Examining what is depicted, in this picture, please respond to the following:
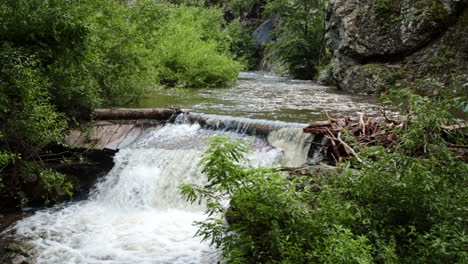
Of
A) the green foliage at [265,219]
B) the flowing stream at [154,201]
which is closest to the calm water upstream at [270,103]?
A: the flowing stream at [154,201]

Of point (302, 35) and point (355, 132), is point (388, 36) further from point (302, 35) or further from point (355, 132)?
point (355, 132)

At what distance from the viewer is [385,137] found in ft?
19.2

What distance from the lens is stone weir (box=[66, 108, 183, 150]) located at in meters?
8.02

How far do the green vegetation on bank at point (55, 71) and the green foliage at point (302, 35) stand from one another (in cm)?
1259

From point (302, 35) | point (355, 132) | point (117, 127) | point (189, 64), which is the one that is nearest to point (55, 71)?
point (117, 127)

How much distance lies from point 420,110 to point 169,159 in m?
5.00

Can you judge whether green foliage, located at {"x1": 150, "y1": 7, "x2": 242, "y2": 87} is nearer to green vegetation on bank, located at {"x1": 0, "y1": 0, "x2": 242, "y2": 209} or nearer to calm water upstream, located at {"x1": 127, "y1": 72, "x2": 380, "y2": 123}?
calm water upstream, located at {"x1": 127, "y1": 72, "x2": 380, "y2": 123}

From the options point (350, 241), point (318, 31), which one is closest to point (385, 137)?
point (350, 241)

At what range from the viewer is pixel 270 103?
1214cm

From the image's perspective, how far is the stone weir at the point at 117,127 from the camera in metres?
8.02

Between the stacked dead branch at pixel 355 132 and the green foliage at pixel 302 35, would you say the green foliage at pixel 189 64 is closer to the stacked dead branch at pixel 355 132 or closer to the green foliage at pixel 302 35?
the green foliage at pixel 302 35

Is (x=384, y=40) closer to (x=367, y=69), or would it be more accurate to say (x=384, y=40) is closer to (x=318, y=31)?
(x=367, y=69)

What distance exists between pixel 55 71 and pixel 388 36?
12.7 meters

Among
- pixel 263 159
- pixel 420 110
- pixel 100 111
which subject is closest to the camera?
pixel 420 110
